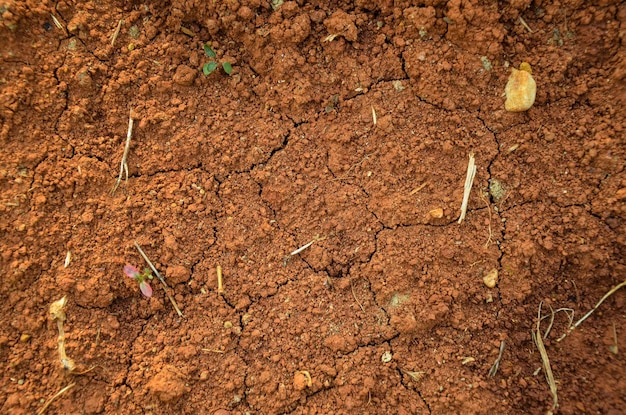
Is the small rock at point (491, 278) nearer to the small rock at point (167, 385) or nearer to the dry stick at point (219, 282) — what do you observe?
the dry stick at point (219, 282)

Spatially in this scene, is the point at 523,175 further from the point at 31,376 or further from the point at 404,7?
the point at 31,376

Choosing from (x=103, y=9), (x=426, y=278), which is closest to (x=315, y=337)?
(x=426, y=278)

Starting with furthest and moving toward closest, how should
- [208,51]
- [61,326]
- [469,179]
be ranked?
[208,51] < [469,179] < [61,326]

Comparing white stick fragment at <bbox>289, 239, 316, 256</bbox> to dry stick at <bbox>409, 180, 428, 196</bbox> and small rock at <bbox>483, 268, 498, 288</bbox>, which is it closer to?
dry stick at <bbox>409, 180, 428, 196</bbox>

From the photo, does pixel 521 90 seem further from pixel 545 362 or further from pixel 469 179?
pixel 545 362

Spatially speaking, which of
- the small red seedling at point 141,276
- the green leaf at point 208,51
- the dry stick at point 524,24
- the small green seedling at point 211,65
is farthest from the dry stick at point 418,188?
the small red seedling at point 141,276

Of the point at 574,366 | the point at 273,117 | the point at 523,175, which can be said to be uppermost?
the point at 273,117

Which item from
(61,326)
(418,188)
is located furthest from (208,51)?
(61,326)
